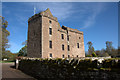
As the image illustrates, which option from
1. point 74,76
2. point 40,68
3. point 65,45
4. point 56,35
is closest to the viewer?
point 74,76

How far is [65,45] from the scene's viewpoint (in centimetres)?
2420

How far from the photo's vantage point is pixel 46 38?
Result: 19.5 meters

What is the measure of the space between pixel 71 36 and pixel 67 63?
70.9 feet

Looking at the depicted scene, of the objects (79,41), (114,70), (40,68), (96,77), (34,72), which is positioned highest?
(79,41)

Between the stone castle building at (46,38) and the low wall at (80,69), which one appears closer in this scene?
the low wall at (80,69)

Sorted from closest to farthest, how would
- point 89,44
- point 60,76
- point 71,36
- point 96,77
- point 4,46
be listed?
1. point 96,77
2. point 60,76
3. point 71,36
4. point 4,46
5. point 89,44

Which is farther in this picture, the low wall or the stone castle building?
the stone castle building

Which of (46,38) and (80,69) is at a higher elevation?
(46,38)

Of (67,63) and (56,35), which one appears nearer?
(67,63)

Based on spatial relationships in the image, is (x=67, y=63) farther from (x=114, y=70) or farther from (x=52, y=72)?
(x=114, y=70)

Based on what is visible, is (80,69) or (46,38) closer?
(80,69)

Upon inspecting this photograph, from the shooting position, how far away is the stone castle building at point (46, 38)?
18891 mm

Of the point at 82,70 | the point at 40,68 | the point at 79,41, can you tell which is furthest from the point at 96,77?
the point at 79,41

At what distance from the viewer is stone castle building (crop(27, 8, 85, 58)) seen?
62.0 ft
